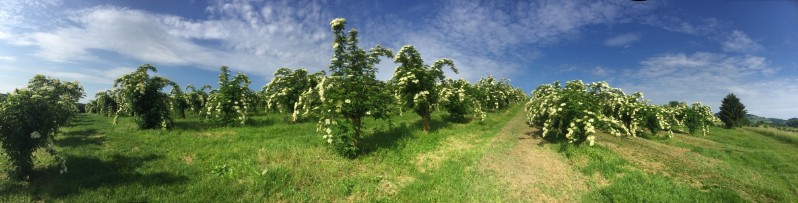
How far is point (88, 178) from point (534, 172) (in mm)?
16809

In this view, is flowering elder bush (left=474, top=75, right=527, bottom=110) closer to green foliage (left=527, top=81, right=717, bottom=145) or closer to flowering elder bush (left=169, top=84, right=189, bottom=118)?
green foliage (left=527, top=81, right=717, bottom=145)

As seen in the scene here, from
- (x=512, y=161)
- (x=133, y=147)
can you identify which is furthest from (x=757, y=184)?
(x=133, y=147)

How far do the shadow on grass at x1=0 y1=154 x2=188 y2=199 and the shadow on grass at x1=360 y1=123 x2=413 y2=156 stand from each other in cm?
819

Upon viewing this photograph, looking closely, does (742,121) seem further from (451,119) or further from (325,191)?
(325,191)

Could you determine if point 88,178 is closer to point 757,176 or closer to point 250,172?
point 250,172

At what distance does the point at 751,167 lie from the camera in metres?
17.0

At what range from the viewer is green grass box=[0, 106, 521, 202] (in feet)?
34.6

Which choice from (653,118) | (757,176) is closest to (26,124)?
(757,176)

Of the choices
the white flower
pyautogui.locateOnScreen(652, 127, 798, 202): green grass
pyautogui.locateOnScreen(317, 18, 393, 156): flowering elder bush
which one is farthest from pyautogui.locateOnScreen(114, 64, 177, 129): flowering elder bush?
pyautogui.locateOnScreen(652, 127, 798, 202): green grass

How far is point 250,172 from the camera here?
12.6 metres

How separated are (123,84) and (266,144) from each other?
13.5 m

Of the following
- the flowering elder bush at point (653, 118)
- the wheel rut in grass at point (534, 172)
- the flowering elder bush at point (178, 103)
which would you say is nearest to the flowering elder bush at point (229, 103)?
the flowering elder bush at point (178, 103)

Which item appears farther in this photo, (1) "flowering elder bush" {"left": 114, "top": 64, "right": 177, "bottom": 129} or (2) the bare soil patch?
(1) "flowering elder bush" {"left": 114, "top": 64, "right": 177, "bottom": 129}

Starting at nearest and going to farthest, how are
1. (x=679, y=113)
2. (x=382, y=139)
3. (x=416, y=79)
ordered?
(x=382, y=139), (x=416, y=79), (x=679, y=113)
